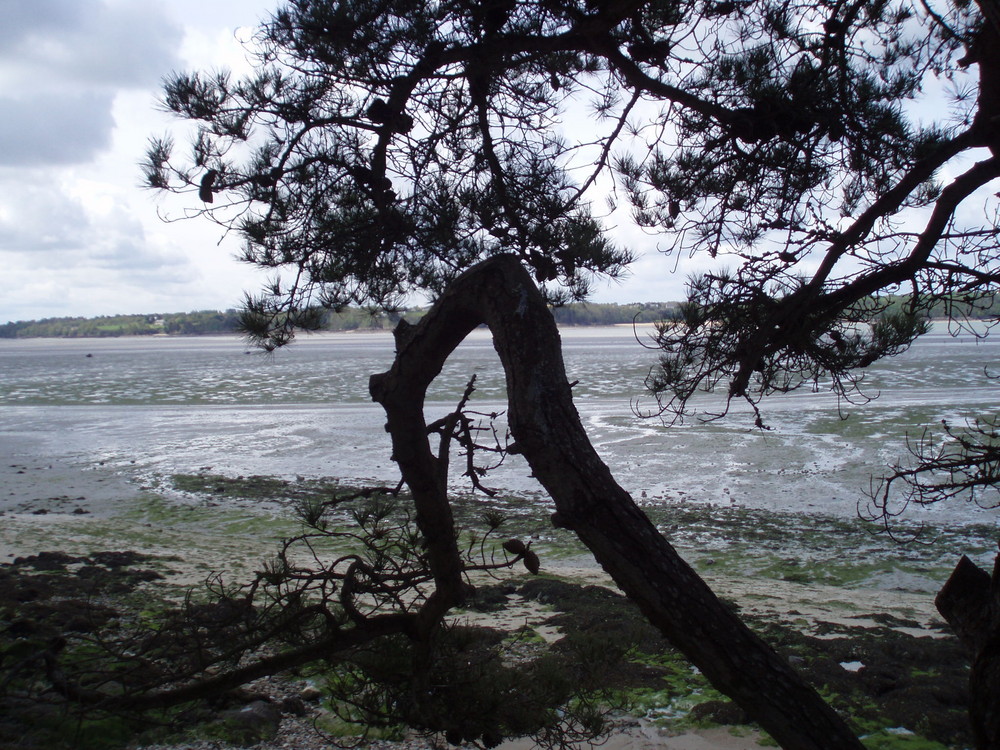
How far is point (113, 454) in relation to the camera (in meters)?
10.3

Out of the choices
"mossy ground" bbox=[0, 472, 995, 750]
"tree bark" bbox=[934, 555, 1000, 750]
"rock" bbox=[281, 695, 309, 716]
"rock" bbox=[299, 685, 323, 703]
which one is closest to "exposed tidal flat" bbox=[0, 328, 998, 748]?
"mossy ground" bbox=[0, 472, 995, 750]

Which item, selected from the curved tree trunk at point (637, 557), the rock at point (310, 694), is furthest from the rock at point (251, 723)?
the curved tree trunk at point (637, 557)

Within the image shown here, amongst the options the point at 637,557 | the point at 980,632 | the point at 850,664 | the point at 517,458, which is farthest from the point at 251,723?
the point at 517,458

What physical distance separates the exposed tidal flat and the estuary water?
0.16 ft

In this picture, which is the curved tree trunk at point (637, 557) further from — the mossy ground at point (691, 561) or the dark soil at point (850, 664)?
the dark soil at point (850, 664)

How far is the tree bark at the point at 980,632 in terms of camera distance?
80.7 inches

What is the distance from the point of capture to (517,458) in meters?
9.50

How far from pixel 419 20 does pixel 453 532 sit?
7.50ft

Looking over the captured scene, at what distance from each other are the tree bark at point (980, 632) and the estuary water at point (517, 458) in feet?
7.18

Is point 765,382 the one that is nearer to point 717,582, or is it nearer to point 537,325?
point 537,325

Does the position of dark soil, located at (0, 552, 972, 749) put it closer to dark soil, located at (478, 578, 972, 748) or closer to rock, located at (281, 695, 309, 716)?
dark soil, located at (478, 578, 972, 748)

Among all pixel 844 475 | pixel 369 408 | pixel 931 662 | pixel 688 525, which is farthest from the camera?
pixel 369 408

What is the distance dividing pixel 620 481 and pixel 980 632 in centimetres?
593

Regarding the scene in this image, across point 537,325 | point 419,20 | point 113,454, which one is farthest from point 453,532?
point 113,454
